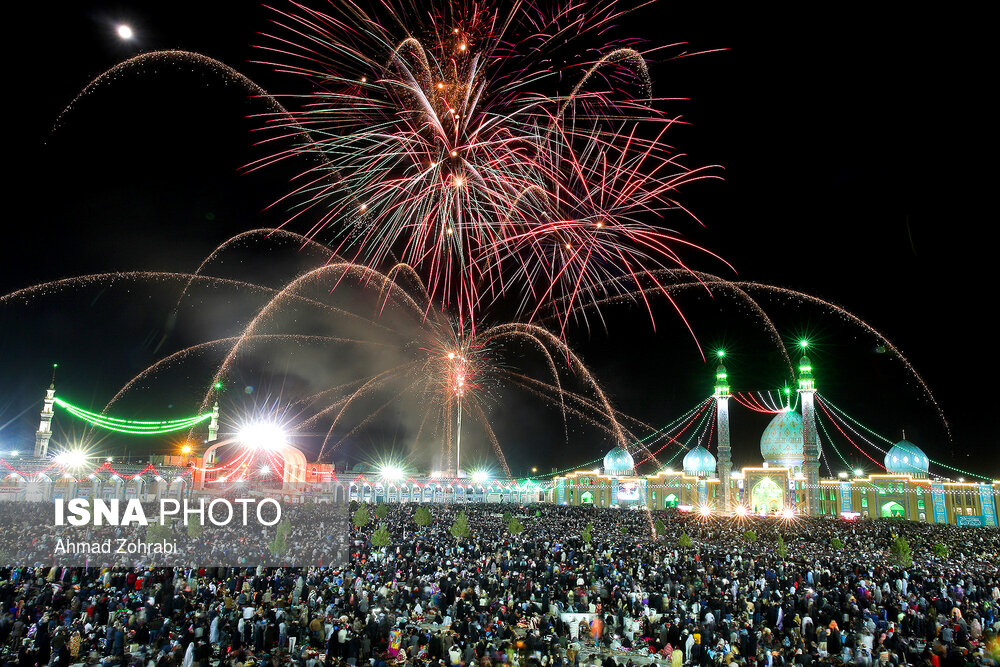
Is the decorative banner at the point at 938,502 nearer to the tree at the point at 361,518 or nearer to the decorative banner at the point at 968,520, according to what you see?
the decorative banner at the point at 968,520

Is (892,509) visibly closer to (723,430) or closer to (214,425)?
(723,430)

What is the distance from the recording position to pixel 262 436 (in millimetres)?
62906

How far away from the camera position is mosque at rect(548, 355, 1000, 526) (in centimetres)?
4909

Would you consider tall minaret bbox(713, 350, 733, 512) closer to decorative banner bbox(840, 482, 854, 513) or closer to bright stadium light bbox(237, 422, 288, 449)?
decorative banner bbox(840, 482, 854, 513)

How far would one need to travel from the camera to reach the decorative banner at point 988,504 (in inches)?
1866

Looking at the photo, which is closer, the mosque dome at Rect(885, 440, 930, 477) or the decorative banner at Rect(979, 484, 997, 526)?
the decorative banner at Rect(979, 484, 997, 526)

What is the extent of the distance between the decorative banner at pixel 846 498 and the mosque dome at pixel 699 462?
13.5 metres

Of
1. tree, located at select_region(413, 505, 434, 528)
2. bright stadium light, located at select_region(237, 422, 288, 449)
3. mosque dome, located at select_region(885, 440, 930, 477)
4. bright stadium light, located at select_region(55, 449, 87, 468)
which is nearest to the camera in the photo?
tree, located at select_region(413, 505, 434, 528)

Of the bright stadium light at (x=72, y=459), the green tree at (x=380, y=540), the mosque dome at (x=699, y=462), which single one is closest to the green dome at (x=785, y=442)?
the mosque dome at (x=699, y=462)

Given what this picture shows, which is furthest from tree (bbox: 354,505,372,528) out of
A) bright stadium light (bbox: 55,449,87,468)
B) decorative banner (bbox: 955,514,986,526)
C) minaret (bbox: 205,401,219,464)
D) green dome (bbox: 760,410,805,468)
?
minaret (bbox: 205,401,219,464)

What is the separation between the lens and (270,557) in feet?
69.0

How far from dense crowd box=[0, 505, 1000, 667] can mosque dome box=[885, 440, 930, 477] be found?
113ft

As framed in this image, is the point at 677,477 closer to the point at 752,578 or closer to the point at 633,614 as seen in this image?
the point at 752,578

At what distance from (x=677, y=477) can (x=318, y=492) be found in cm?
3349
